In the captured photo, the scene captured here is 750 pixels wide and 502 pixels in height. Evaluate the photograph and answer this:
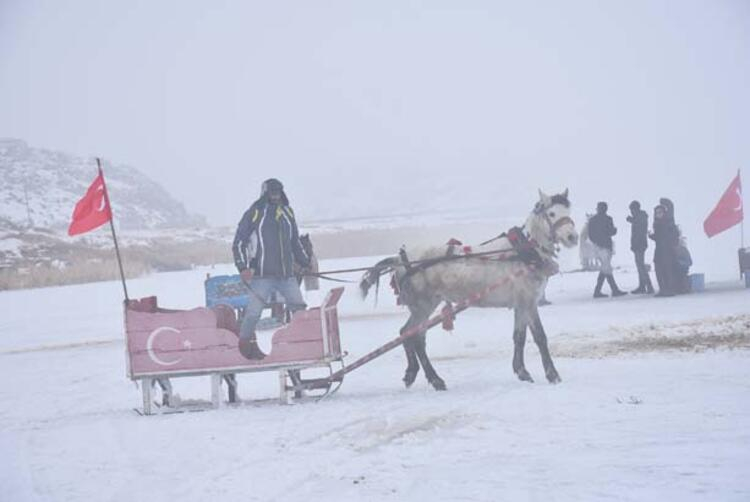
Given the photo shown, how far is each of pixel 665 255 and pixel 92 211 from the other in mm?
11355

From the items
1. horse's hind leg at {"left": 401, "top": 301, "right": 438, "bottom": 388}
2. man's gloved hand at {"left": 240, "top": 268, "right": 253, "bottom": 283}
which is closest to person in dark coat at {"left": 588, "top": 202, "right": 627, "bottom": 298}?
horse's hind leg at {"left": 401, "top": 301, "right": 438, "bottom": 388}

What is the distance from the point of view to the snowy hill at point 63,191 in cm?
6328

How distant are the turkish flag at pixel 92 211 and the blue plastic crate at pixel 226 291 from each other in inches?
250

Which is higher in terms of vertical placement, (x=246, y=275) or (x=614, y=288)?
(x=246, y=275)

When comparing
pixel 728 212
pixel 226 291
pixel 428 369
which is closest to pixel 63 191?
pixel 226 291

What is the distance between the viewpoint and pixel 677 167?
206ft

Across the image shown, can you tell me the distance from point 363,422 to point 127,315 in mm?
2560

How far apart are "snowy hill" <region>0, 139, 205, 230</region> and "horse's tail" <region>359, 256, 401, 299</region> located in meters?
52.3

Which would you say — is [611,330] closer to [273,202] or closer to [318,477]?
[273,202]

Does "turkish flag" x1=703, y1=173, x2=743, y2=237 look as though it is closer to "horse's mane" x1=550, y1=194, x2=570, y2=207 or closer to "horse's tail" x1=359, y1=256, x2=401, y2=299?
"horse's mane" x1=550, y1=194, x2=570, y2=207

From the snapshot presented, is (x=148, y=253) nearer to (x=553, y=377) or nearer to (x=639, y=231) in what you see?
(x=639, y=231)

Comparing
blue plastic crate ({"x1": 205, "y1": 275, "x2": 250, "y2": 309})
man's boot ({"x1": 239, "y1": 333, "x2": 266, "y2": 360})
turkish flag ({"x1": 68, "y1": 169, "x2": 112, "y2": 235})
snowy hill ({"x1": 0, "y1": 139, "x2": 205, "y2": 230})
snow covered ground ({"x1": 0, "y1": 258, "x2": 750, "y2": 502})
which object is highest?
snowy hill ({"x1": 0, "y1": 139, "x2": 205, "y2": 230})

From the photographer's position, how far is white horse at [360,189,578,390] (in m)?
8.74

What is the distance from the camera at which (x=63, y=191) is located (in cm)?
7288
